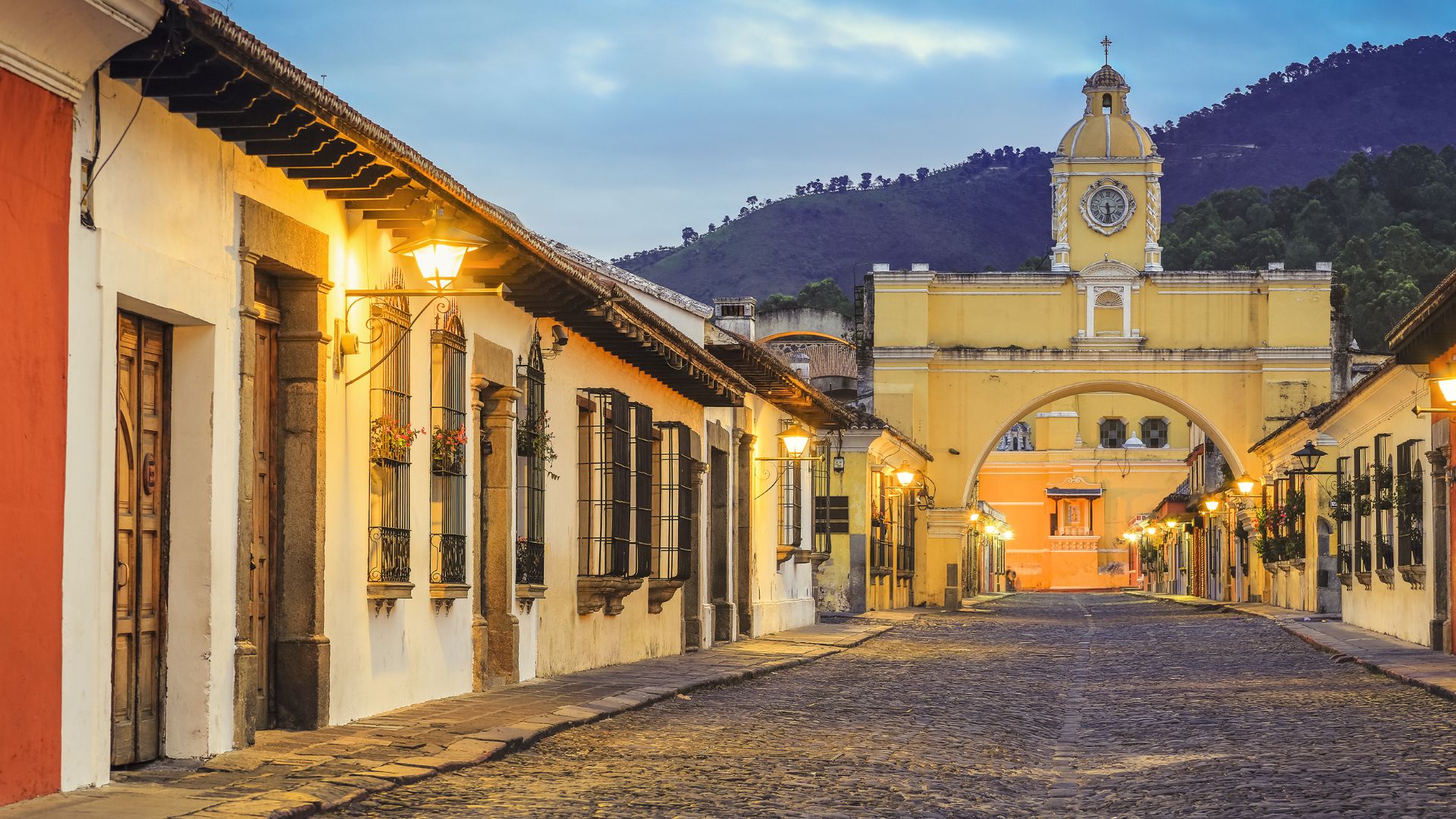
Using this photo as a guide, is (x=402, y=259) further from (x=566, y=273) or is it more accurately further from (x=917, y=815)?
(x=917, y=815)

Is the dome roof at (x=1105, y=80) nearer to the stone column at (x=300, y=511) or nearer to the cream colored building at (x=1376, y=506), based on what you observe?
the cream colored building at (x=1376, y=506)

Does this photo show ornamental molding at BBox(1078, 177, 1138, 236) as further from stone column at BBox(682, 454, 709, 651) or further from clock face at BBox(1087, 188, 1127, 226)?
stone column at BBox(682, 454, 709, 651)

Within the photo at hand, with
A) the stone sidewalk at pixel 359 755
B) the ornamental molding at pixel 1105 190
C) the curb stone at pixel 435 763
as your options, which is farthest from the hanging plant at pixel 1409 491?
the ornamental molding at pixel 1105 190

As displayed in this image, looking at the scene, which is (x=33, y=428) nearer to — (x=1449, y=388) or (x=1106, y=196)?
(x=1449, y=388)

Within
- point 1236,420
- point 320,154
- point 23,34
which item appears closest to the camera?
point 23,34

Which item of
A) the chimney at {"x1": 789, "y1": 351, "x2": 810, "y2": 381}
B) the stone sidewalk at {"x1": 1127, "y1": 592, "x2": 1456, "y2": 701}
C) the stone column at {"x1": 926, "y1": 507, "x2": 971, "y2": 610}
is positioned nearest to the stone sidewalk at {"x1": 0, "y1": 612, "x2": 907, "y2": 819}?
the stone sidewalk at {"x1": 1127, "y1": 592, "x2": 1456, "y2": 701}

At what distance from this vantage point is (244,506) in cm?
880

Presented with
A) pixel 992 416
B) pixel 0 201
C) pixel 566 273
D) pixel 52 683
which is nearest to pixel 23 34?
pixel 0 201

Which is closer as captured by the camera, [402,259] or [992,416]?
[402,259]

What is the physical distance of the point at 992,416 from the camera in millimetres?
43656

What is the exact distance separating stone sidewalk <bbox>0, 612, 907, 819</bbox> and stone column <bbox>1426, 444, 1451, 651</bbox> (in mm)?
7761

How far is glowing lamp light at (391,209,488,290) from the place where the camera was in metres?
9.77

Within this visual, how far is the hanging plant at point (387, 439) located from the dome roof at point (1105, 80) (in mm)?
42087

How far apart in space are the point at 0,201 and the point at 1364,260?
7347cm
